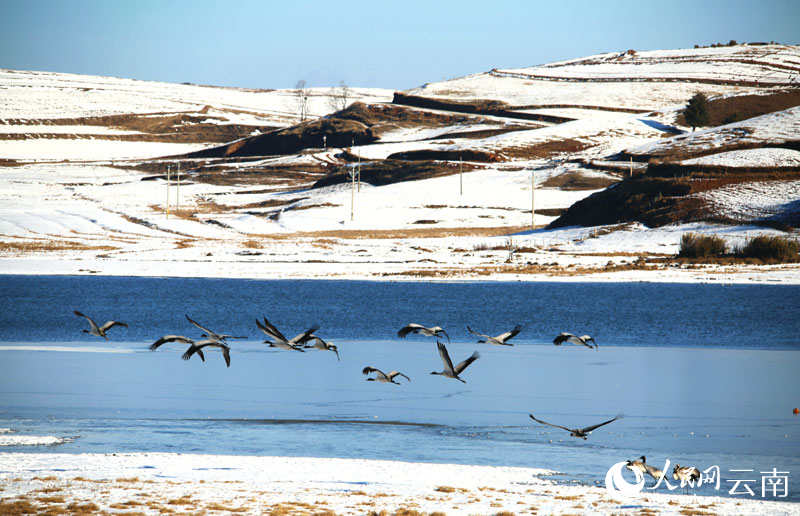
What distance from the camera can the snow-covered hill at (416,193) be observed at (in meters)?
59.6

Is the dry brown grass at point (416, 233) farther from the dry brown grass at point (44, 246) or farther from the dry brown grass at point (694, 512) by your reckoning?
the dry brown grass at point (694, 512)

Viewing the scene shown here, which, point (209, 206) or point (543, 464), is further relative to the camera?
point (209, 206)

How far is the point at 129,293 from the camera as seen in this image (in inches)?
1933

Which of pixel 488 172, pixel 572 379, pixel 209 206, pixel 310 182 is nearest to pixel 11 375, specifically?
pixel 572 379

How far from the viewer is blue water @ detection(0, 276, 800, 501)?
16484 mm

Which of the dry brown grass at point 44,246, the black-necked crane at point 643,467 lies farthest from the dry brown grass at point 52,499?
the dry brown grass at point 44,246

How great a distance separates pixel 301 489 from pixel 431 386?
9.88 metres

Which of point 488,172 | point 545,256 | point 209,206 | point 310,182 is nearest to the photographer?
point 545,256

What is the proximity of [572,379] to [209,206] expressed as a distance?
89.2 m

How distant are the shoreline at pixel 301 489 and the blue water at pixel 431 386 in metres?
0.80

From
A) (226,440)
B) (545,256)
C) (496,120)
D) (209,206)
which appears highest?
(496,120)

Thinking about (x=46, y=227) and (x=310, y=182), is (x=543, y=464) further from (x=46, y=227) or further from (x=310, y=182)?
(x=310, y=182)

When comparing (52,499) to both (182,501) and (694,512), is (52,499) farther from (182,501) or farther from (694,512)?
(694,512)

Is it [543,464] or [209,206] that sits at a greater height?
[209,206]
